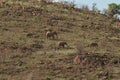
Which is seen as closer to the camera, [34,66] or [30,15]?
[34,66]

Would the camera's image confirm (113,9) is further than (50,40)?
Yes

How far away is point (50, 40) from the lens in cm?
1582

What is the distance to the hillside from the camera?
1216 centimetres

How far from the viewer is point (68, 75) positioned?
1193cm

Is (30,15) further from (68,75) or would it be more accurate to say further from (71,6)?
(68,75)

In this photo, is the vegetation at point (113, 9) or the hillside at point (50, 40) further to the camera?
the vegetation at point (113, 9)

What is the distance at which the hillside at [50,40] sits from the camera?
12.2 meters

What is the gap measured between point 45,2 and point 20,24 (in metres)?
4.27

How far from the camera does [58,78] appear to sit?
458 inches

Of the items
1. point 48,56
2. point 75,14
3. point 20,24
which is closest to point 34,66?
point 48,56

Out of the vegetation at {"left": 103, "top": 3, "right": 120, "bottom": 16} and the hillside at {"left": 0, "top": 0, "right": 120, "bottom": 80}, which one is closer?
the hillside at {"left": 0, "top": 0, "right": 120, "bottom": 80}

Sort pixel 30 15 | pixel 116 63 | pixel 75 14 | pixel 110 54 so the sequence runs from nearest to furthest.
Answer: pixel 116 63, pixel 110 54, pixel 30 15, pixel 75 14

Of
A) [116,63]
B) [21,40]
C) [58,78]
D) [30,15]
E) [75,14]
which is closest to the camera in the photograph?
[58,78]

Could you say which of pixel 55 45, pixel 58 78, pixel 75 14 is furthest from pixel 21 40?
pixel 75 14
